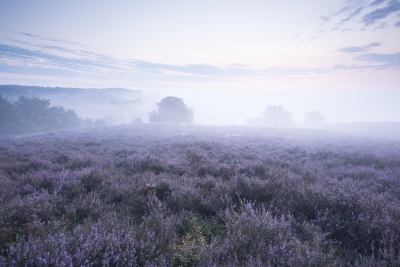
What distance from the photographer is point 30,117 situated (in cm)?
3959

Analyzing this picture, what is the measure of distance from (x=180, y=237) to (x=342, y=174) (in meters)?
6.56

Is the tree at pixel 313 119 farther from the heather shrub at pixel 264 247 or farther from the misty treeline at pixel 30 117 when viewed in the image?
the heather shrub at pixel 264 247

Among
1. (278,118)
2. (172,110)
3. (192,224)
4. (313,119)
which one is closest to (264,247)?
(192,224)

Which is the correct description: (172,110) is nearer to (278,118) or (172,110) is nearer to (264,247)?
(278,118)

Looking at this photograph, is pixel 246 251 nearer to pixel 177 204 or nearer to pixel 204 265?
pixel 204 265

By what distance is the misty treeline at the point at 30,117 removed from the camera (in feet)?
114

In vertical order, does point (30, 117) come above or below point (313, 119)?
below

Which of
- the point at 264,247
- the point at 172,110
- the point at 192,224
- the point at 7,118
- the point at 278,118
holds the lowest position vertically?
the point at 7,118

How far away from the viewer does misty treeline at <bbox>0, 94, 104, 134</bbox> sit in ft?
114

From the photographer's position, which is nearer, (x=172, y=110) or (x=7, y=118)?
(x=7, y=118)

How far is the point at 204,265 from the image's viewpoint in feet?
6.91

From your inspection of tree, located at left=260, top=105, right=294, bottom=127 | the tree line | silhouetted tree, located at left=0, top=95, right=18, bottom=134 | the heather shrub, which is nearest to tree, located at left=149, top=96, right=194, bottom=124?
the tree line

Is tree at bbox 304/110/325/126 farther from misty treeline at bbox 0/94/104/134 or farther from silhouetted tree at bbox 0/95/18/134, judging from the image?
silhouetted tree at bbox 0/95/18/134

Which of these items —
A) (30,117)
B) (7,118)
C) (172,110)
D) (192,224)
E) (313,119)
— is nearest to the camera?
(192,224)
